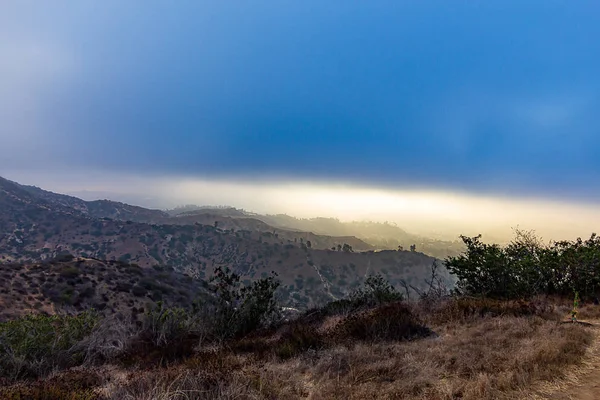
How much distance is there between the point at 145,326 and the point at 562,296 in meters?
17.3

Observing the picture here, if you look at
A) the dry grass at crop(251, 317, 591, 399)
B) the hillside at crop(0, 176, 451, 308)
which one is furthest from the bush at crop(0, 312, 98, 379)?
the hillside at crop(0, 176, 451, 308)

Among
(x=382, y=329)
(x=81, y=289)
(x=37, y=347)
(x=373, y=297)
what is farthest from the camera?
(x=81, y=289)

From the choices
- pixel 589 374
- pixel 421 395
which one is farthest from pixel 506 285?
pixel 421 395

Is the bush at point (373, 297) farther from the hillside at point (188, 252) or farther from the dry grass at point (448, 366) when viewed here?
the hillside at point (188, 252)

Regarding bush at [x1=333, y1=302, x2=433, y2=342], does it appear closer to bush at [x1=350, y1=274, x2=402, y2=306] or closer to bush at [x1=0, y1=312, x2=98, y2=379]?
bush at [x1=350, y1=274, x2=402, y2=306]

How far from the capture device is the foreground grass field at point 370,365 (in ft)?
14.2

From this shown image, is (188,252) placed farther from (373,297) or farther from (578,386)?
(578,386)

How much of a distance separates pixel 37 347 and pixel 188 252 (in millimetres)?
117152

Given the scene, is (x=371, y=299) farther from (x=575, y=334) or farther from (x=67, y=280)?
(x=67, y=280)

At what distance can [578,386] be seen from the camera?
4578 millimetres

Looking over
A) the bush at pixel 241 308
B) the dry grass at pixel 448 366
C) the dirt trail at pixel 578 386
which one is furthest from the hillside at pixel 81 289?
the dirt trail at pixel 578 386

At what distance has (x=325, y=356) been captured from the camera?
20.7 ft

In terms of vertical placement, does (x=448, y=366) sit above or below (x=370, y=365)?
above

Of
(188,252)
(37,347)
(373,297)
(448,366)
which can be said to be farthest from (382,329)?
(188,252)
